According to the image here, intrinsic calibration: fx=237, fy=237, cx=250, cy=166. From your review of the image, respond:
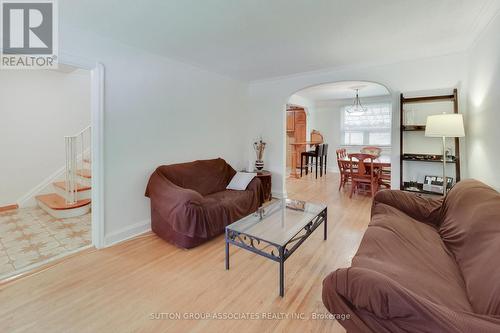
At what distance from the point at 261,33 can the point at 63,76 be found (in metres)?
3.82

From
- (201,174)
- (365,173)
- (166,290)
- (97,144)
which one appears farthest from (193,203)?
(365,173)

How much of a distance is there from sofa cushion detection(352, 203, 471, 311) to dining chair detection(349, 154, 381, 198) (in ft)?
8.55

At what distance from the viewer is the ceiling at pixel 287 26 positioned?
2.00 metres

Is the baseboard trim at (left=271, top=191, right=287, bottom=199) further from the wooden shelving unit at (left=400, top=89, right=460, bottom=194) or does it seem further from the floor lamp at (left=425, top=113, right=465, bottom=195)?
the floor lamp at (left=425, top=113, right=465, bottom=195)

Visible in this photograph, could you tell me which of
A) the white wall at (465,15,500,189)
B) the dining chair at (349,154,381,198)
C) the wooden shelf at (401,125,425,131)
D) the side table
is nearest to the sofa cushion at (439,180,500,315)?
the white wall at (465,15,500,189)

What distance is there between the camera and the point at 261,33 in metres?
2.50

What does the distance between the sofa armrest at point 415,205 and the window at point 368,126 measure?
17.7ft

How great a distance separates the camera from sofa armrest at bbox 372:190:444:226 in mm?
2205

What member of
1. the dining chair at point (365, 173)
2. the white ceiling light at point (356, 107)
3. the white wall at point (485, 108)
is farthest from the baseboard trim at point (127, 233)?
the white ceiling light at point (356, 107)

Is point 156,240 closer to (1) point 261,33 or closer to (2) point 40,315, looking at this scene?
(2) point 40,315

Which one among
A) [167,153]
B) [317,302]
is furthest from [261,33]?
[317,302]

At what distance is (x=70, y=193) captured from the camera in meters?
3.64

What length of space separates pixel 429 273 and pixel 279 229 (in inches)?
46.5

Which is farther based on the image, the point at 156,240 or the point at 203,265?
the point at 156,240
